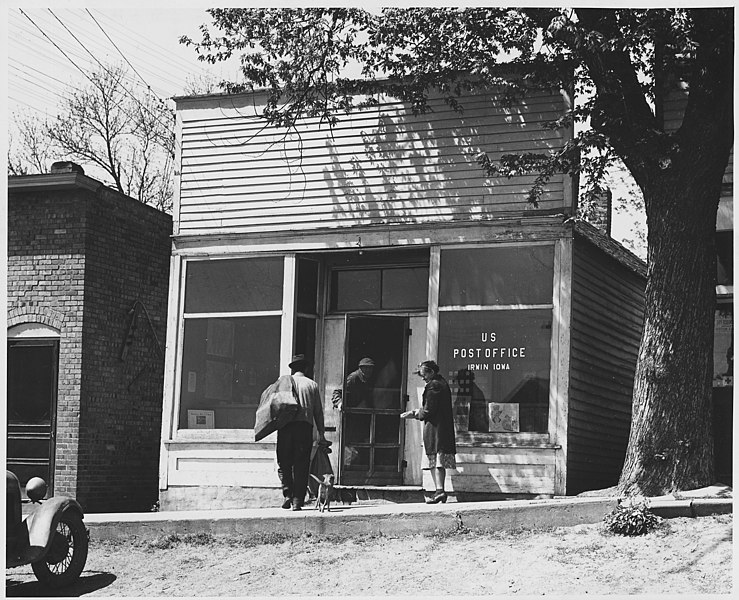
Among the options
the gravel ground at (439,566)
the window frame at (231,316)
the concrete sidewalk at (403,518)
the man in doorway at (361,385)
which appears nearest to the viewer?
the gravel ground at (439,566)

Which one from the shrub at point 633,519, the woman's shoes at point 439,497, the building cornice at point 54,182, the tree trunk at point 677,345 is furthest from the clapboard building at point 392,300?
the shrub at point 633,519

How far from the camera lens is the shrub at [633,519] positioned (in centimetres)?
1041

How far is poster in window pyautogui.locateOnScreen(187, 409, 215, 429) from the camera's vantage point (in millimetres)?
15086

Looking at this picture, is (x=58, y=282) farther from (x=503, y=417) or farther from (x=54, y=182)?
(x=503, y=417)

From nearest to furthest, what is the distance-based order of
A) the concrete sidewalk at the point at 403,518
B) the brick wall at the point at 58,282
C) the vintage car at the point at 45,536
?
the vintage car at the point at 45,536
the concrete sidewalk at the point at 403,518
the brick wall at the point at 58,282

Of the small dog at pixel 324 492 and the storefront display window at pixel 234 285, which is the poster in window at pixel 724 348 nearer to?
the small dog at pixel 324 492

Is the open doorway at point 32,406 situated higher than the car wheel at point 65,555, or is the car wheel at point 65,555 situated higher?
the open doorway at point 32,406

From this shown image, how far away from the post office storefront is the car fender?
15.3 feet

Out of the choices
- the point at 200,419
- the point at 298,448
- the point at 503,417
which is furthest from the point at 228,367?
the point at 503,417

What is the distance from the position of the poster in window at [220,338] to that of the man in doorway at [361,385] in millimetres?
1964

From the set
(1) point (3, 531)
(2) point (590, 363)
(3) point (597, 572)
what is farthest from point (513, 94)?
(1) point (3, 531)

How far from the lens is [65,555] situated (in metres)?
10.2

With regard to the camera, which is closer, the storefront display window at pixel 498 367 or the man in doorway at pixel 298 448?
the man in doorway at pixel 298 448

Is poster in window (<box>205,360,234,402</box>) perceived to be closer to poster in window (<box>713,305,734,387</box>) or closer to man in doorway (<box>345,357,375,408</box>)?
man in doorway (<box>345,357,375,408</box>)
